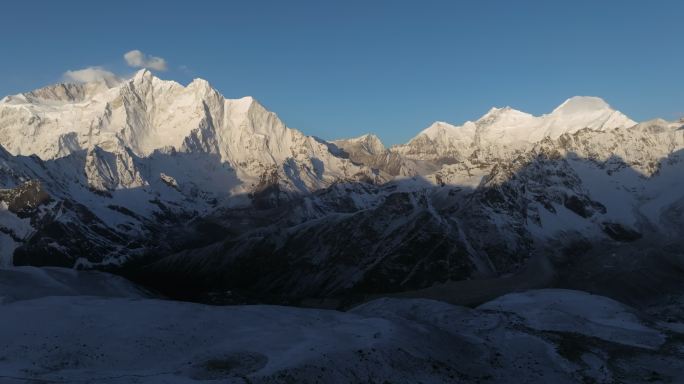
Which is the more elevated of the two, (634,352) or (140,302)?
(140,302)

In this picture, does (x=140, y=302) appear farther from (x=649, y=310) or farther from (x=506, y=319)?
(x=649, y=310)

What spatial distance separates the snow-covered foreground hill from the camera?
206 feet

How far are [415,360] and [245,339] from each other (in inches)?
729

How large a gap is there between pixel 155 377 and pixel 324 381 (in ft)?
49.1

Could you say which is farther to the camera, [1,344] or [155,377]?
[1,344]

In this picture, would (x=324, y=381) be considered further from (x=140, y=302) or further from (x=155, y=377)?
(x=140, y=302)

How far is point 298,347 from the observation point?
69125 mm

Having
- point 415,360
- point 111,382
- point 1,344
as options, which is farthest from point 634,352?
point 1,344

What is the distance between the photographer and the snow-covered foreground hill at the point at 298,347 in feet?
206

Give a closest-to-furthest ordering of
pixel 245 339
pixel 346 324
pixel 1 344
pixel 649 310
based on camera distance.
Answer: pixel 1 344 < pixel 245 339 < pixel 346 324 < pixel 649 310

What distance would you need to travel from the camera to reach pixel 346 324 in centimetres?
8362

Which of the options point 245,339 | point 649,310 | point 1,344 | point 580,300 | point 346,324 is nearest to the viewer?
point 1,344

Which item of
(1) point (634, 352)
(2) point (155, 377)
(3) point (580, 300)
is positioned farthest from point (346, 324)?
(3) point (580, 300)

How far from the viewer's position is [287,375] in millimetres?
60156
